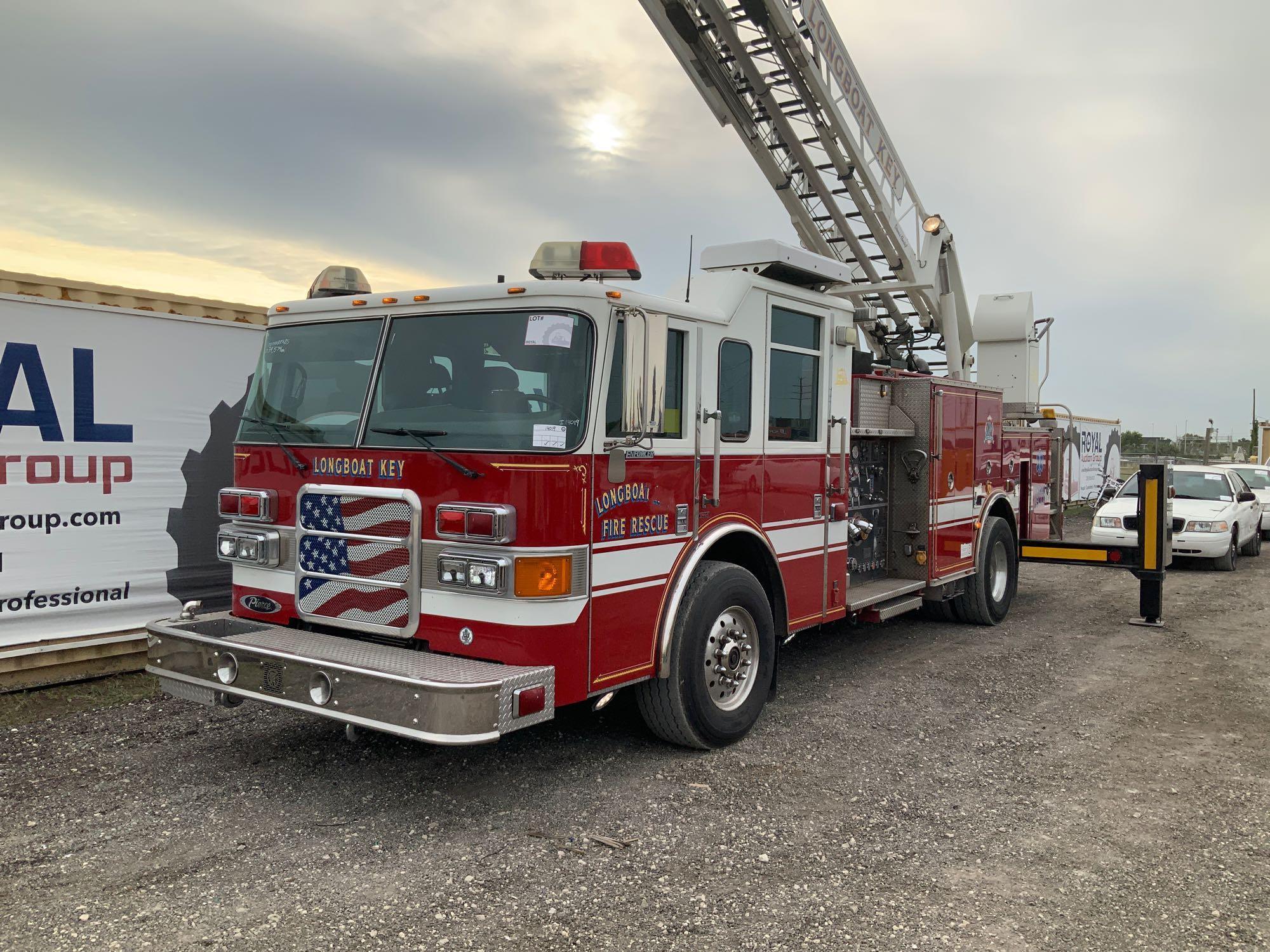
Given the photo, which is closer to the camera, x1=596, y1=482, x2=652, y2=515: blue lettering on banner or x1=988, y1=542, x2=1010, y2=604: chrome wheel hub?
x1=596, y1=482, x2=652, y2=515: blue lettering on banner

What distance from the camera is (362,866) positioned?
383 cm

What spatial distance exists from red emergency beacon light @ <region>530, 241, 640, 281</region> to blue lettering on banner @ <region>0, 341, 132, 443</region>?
3921mm

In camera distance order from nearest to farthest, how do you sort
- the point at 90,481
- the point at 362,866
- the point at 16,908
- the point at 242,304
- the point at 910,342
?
1. the point at 16,908
2. the point at 362,866
3. the point at 90,481
4. the point at 242,304
5. the point at 910,342

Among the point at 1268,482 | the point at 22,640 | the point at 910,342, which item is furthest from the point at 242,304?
the point at 1268,482

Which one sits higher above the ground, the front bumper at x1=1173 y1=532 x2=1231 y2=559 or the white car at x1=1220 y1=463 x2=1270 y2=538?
the white car at x1=1220 y1=463 x2=1270 y2=538

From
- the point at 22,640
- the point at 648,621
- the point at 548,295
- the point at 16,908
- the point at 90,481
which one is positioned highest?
the point at 548,295

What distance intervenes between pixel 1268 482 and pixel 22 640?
20.0 meters

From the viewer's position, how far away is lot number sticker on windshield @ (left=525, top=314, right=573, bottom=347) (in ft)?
14.0

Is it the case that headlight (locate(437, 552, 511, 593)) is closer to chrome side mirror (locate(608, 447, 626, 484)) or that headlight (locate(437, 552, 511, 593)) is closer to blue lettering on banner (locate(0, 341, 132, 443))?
chrome side mirror (locate(608, 447, 626, 484))

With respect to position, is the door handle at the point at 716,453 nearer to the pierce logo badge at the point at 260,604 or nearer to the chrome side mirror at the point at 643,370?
the chrome side mirror at the point at 643,370

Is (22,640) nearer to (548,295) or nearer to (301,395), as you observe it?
(301,395)

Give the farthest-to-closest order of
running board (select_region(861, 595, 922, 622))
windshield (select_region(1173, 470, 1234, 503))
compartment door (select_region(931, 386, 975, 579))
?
windshield (select_region(1173, 470, 1234, 503))
compartment door (select_region(931, 386, 975, 579))
running board (select_region(861, 595, 922, 622))

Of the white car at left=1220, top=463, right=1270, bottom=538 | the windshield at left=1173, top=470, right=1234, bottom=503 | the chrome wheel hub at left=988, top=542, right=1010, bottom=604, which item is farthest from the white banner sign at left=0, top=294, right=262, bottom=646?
the white car at left=1220, top=463, right=1270, bottom=538

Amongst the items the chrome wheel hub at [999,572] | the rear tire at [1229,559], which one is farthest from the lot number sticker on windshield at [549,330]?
the rear tire at [1229,559]
